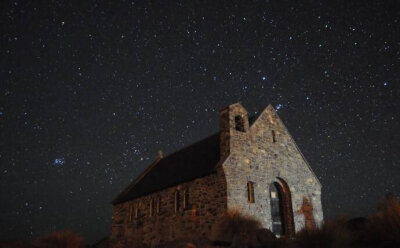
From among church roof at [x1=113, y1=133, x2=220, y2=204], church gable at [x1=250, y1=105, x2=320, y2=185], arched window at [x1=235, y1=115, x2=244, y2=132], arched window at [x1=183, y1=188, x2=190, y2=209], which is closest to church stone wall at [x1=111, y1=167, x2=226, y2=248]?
arched window at [x1=183, y1=188, x2=190, y2=209]

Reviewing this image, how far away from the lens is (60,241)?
50.3 ft

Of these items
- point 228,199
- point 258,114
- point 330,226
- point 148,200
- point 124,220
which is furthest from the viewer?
point 124,220

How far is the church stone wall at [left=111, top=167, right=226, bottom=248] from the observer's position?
19281 millimetres

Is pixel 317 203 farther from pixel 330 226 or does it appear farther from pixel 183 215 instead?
pixel 330 226

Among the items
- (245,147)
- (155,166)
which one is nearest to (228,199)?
(245,147)

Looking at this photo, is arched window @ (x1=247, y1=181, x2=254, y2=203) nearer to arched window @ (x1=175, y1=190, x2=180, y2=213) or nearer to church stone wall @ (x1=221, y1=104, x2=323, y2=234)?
church stone wall @ (x1=221, y1=104, x2=323, y2=234)

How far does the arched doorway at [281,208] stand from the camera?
21.0 meters

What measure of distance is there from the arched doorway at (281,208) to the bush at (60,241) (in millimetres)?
11147

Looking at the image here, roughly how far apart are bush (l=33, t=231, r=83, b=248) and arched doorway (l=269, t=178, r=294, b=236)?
36.6 feet

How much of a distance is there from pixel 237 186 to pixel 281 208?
4260 millimetres

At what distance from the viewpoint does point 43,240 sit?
15227mm

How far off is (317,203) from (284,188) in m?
2.98

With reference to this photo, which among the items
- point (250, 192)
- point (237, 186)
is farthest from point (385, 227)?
point (250, 192)

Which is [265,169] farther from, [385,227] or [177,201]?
[385,227]
